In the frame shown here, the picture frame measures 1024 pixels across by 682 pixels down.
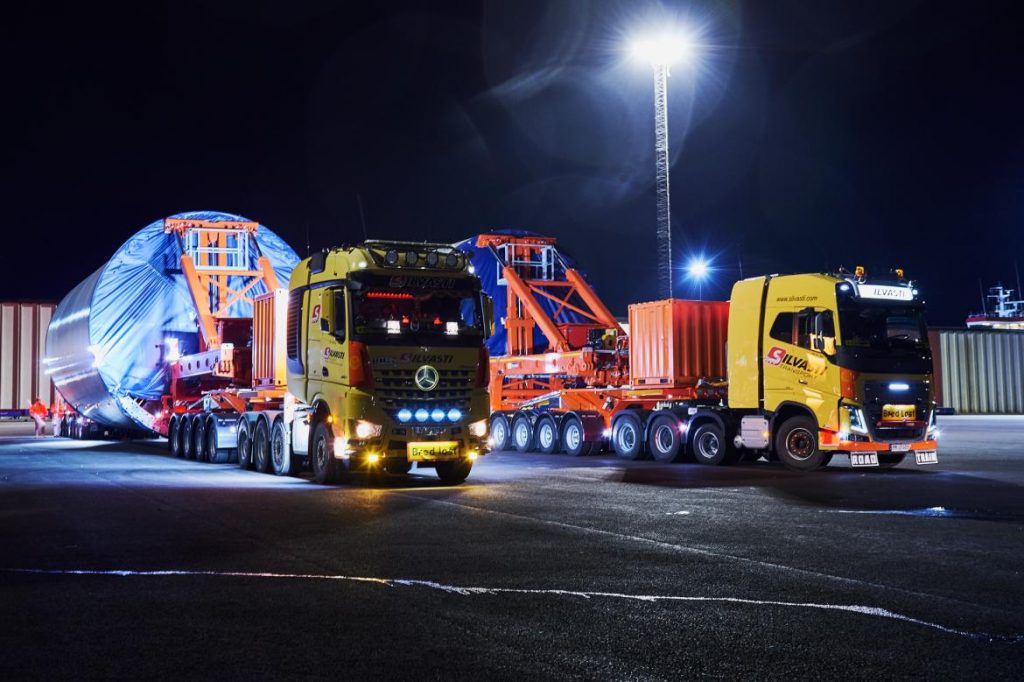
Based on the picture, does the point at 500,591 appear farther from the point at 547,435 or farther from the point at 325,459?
the point at 547,435

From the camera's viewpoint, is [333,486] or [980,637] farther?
[333,486]

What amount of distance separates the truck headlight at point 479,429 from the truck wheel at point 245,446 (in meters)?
6.37

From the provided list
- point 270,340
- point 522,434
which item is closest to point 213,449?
point 270,340

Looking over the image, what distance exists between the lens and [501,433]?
27.5 meters

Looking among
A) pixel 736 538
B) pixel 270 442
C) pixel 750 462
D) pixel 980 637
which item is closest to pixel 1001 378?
pixel 750 462

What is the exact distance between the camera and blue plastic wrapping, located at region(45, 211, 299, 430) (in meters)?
26.2

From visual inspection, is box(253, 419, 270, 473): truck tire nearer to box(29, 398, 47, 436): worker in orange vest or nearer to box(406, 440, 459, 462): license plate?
box(406, 440, 459, 462): license plate

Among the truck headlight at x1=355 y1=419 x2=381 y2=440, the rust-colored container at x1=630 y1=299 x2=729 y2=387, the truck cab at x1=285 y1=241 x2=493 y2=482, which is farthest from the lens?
the rust-colored container at x1=630 y1=299 x2=729 y2=387

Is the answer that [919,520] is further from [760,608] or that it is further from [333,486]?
[333,486]

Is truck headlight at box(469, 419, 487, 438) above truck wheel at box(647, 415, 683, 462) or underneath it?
above

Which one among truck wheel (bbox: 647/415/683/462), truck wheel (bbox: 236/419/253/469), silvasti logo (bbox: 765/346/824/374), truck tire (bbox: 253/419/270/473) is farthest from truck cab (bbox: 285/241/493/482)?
truck wheel (bbox: 647/415/683/462)

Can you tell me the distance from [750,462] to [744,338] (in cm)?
314

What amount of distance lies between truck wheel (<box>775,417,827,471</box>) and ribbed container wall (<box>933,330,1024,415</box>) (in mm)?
38300

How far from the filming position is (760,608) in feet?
22.1
